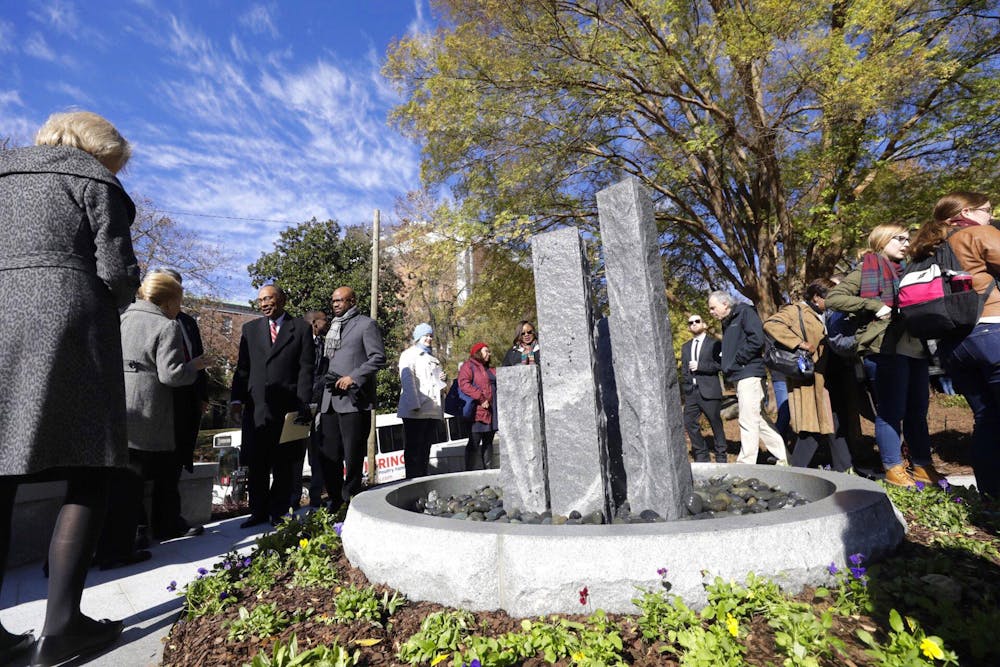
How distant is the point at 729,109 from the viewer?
964 centimetres

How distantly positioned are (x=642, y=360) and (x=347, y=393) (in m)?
2.56

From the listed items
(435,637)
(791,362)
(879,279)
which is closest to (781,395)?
(791,362)

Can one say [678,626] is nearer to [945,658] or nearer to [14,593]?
[945,658]

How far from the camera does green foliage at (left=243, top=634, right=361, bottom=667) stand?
184 centimetres

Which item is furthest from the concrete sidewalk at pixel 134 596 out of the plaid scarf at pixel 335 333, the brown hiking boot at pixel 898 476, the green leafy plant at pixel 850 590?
the brown hiking boot at pixel 898 476

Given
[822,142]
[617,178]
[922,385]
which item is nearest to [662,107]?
[617,178]

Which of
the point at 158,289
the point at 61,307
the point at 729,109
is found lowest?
the point at 61,307

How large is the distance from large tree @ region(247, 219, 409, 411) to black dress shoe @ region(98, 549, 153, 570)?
60.8ft

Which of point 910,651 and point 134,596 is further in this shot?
point 134,596

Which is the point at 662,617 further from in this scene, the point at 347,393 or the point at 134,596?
the point at 347,393

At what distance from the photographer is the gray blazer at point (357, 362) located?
4.62 metres

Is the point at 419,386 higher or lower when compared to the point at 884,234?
lower

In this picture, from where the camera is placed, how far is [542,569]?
2.17 metres

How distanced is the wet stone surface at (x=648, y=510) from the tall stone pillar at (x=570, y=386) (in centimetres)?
11
